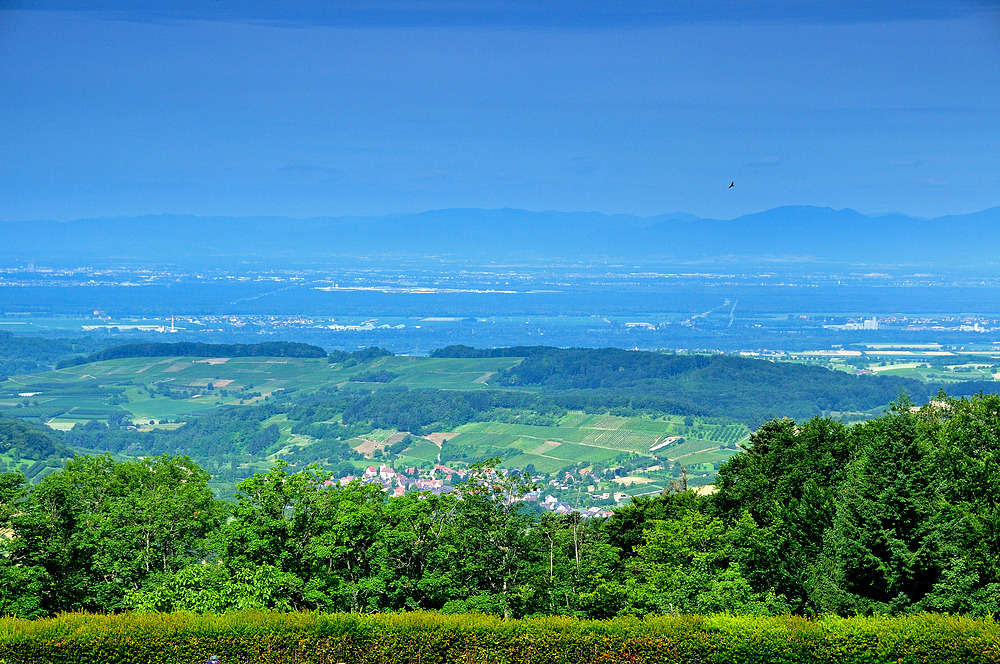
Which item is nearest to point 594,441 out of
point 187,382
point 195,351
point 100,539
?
point 187,382

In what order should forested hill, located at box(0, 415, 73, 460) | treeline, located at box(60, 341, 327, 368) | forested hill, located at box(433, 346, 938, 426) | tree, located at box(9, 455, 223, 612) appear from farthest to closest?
treeline, located at box(60, 341, 327, 368), forested hill, located at box(433, 346, 938, 426), forested hill, located at box(0, 415, 73, 460), tree, located at box(9, 455, 223, 612)

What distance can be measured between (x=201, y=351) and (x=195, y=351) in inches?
37.7

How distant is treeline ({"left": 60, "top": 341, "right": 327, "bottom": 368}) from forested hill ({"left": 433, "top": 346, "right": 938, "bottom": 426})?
26.9 metres

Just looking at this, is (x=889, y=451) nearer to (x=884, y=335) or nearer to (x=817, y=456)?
(x=817, y=456)

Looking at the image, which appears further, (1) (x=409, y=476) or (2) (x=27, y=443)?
(2) (x=27, y=443)

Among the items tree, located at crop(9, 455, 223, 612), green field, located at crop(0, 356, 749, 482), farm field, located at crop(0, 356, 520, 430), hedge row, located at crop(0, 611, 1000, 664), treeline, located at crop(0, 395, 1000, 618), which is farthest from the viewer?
farm field, located at crop(0, 356, 520, 430)

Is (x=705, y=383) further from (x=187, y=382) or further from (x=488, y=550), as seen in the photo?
(x=488, y=550)

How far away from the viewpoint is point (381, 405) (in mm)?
113375

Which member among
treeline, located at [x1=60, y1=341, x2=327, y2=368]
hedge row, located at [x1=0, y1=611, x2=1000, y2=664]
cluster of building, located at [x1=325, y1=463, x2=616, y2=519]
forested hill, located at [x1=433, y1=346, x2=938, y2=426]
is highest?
treeline, located at [x1=60, y1=341, x2=327, y2=368]

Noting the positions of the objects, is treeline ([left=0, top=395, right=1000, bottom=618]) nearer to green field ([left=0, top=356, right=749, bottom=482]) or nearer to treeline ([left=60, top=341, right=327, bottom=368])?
green field ([left=0, top=356, right=749, bottom=482])

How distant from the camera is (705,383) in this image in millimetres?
130250

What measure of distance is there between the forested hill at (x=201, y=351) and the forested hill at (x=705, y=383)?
27.1m

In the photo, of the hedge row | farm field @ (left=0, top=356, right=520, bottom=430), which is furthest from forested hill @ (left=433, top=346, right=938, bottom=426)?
the hedge row

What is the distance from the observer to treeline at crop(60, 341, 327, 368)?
153125 millimetres
